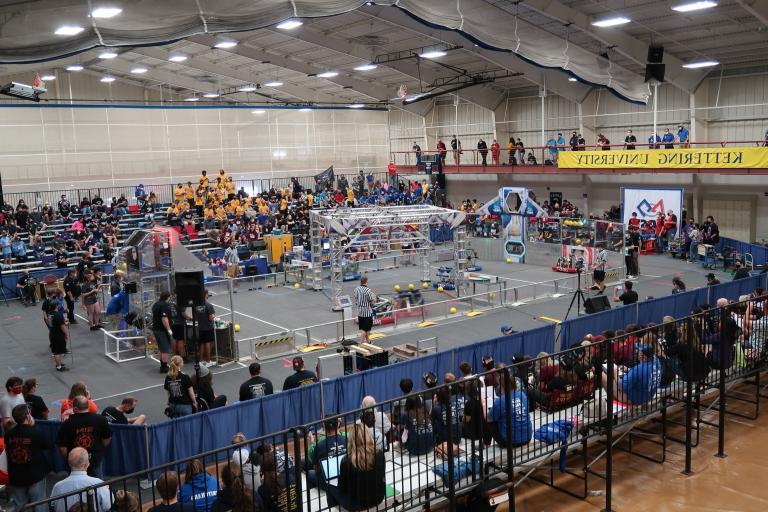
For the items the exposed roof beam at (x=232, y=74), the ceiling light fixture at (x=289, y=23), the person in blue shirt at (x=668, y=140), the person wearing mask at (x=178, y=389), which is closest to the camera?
the person wearing mask at (x=178, y=389)

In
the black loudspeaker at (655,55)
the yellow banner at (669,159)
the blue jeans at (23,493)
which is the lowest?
the blue jeans at (23,493)

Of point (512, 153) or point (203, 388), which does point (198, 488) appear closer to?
point (203, 388)

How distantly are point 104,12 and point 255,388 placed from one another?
8698 millimetres

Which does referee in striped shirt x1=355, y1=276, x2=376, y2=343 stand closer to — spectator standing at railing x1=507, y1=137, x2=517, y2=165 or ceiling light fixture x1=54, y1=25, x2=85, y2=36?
ceiling light fixture x1=54, y1=25, x2=85, y2=36

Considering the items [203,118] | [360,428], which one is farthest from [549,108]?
[360,428]

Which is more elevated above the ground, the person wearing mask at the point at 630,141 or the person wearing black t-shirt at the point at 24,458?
the person wearing mask at the point at 630,141

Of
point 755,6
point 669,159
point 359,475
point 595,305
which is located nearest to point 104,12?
point 359,475

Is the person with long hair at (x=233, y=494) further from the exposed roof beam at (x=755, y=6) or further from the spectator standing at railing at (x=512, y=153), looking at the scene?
the spectator standing at railing at (x=512, y=153)

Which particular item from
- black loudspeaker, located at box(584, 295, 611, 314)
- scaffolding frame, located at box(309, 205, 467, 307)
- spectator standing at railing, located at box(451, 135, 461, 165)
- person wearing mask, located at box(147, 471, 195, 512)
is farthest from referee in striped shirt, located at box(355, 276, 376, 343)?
spectator standing at railing, located at box(451, 135, 461, 165)

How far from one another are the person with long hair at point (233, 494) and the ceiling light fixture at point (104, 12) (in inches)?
445

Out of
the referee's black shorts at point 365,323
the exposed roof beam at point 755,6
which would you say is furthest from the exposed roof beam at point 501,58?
the referee's black shorts at point 365,323

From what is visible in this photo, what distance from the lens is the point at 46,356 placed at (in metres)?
18.0

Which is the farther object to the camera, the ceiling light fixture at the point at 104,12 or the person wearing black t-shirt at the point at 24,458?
the ceiling light fixture at the point at 104,12

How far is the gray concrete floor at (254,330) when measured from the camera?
15344 millimetres
